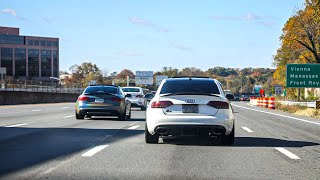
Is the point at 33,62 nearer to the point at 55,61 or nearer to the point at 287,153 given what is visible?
the point at 55,61

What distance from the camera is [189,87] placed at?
12.5 meters

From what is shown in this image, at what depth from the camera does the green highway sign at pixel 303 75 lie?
133 ft

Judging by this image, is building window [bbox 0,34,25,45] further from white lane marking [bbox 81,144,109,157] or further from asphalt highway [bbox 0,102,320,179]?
white lane marking [bbox 81,144,109,157]

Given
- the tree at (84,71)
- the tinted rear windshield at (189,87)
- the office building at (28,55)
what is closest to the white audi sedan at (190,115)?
the tinted rear windshield at (189,87)

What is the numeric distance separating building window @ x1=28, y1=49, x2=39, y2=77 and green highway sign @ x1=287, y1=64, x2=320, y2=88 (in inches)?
3992

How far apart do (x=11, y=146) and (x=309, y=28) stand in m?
50.5


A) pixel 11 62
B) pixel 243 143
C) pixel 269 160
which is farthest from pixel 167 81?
pixel 11 62

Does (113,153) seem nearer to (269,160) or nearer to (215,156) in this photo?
(215,156)

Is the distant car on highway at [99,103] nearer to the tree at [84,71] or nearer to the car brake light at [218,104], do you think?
the car brake light at [218,104]

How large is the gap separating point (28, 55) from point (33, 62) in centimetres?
235

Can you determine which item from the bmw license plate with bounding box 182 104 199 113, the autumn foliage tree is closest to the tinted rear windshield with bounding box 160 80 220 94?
the bmw license plate with bounding box 182 104 199 113

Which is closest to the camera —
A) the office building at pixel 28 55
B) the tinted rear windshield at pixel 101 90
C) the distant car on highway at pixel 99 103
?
the distant car on highway at pixel 99 103

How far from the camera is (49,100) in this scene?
57781 millimetres

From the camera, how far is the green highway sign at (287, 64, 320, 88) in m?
40.5
